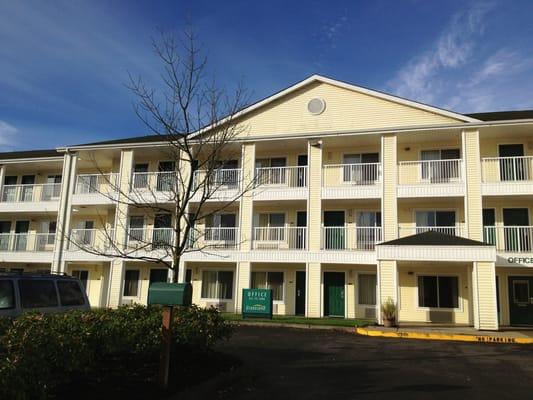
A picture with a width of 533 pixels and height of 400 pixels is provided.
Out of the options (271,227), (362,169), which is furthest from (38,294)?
(362,169)

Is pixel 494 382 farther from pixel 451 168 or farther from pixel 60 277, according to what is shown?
pixel 451 168

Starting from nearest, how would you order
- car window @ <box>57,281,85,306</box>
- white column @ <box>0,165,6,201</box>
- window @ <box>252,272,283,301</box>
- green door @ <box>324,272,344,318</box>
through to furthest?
car window @ <box>57,281,85,306</box> → green door @ <box>324,272,344,318</box> → window @ <box>252,272,283,301</box> → white column @ <box>0,165,6,201</box>

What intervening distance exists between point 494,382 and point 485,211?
1536 cm

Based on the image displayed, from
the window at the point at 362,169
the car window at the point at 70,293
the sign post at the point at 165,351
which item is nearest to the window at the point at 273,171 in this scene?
the window at the point at 362,169

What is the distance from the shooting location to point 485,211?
2303 centimetres

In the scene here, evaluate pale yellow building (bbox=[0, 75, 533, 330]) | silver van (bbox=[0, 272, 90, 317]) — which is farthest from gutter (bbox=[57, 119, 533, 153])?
silver van (bbox=[0, 272, 90, 317])

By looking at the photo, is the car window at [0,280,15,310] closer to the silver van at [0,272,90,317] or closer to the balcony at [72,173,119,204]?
the silver van at [0,272,90,317]

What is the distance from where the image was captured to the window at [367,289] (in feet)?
78.4

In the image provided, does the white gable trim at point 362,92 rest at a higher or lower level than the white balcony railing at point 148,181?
higher

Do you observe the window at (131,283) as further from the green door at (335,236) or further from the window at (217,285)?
the green door at (335,236)

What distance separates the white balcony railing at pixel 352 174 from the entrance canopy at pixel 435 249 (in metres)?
4.44

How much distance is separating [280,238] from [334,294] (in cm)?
386

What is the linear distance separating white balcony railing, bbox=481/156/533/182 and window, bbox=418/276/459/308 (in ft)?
16.4

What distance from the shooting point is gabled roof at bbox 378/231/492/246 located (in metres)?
19.5
